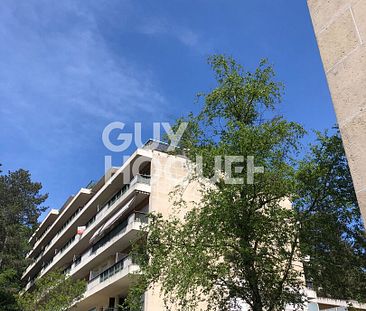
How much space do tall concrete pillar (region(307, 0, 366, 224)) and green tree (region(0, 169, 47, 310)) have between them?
33.4 m

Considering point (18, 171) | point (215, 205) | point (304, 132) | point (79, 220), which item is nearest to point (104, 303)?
point (79, 220)

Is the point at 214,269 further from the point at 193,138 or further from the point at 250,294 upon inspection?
the point at 193,138

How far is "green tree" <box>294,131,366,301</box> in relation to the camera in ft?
43.2

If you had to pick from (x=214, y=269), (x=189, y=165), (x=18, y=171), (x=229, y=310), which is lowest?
(x=229, y=310)

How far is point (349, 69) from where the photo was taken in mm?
3287

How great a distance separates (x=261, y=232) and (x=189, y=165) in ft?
13.5

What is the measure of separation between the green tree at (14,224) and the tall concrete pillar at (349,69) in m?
33.4

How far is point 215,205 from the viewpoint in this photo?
43.7ft

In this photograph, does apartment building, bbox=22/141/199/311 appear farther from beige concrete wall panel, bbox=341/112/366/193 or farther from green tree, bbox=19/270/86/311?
beige concrete wall panel, bbox=341/112/366/193

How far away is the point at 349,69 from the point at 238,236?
10.2m

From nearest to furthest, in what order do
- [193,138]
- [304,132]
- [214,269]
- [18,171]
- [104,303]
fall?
[214,269]
[304,132]
[193,138]
[104,303]
[18,171]

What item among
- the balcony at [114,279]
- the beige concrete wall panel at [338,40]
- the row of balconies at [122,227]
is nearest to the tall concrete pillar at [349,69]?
the beige concrete wall panel at [338,40]

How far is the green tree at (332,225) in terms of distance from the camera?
13.2 m

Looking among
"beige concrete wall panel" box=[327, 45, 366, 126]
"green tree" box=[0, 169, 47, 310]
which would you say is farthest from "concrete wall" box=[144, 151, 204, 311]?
"beige concrete wall panel" box=[327, 45, 366, 126]
